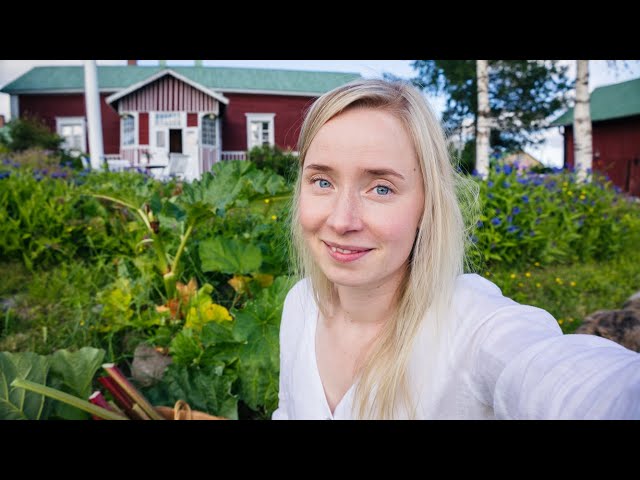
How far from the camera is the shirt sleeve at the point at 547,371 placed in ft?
2.20

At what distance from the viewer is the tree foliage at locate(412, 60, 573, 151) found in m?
19.9

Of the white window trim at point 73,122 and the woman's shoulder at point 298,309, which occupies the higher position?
the white window trim at point 73,122

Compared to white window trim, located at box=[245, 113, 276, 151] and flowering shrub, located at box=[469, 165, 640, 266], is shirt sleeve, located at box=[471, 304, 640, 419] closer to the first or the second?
flowering shrub, located at box=[469, 165, 640, 266]

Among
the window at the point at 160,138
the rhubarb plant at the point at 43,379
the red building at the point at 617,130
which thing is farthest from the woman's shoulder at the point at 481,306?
the window at the point at 160,138

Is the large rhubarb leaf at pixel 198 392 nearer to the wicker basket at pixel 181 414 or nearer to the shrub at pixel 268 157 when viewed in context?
the wicker basket at pixel 181 414

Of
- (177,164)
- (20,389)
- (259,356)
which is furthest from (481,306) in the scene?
(177,164)

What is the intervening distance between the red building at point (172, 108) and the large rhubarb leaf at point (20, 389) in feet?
54.9

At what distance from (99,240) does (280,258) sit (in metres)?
1.81

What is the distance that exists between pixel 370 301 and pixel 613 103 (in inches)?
863

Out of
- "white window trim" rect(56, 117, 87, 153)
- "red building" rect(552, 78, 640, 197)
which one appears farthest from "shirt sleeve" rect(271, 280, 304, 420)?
"white window trim" rect(56, 117, 87, 153)

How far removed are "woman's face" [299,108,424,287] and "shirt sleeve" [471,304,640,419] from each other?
27cm

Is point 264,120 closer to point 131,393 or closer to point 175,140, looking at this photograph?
point 175,140

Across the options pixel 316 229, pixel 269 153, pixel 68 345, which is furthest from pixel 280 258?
pixel 269 153

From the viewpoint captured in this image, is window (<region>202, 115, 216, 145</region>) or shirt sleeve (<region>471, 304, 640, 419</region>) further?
window (<region>202, 115, 216, 145</region>)
